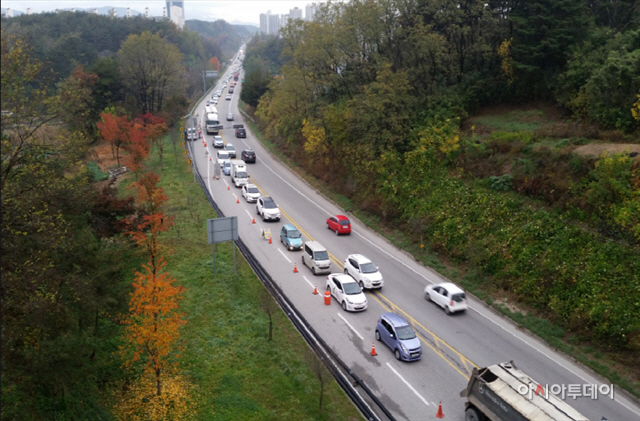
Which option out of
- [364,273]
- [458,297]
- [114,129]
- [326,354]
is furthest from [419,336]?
[114,129]

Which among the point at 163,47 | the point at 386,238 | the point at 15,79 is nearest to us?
the point at 15,79

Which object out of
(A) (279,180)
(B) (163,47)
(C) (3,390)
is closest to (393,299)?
(C) (3,390)

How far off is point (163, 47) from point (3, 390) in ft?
213

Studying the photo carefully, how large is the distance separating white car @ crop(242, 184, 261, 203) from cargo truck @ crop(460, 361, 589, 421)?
91.8 ft

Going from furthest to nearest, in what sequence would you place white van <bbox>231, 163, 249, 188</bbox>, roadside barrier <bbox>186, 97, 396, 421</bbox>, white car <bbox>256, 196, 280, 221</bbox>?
white van <bbox>231, 163, 249, 188</bbox> < white car <bbox>256, 196, 280, 221</bbox> < roadside barrier <bbox>186, 97, 396, 421</bbox>

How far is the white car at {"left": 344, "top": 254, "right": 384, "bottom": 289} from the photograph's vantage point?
2491 centimetres

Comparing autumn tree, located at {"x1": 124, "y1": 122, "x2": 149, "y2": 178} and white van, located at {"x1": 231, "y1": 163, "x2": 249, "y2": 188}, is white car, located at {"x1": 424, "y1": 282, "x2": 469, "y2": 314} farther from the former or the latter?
autumn tree, located at {"x1": 124, "y1": 122, "x2": 149, "y2": 178}

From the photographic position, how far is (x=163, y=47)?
224 ft

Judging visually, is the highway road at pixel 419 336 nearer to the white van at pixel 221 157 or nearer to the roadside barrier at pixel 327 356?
the roadside barrier at pixel 327 356

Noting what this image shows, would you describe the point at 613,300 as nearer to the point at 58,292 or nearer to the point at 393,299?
the point at 393,299

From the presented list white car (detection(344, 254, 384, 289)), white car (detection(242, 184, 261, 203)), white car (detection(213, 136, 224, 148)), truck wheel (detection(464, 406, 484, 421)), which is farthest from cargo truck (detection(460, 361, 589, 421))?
white car (detection(213, 136, 224, 148))

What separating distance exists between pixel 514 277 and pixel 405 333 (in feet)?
27.3

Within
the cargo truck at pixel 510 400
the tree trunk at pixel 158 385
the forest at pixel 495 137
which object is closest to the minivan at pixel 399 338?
the cargo truck at pixel 510 400

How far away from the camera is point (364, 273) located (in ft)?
82.8
